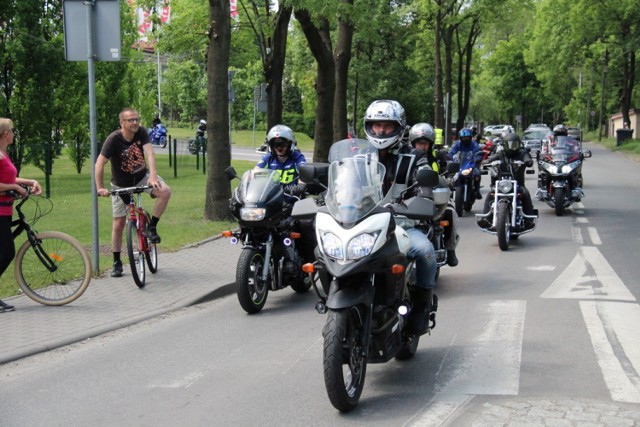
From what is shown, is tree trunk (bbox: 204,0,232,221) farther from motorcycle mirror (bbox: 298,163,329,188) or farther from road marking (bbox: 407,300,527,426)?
motorcycle mirror (bbox: 298,163,329,188)

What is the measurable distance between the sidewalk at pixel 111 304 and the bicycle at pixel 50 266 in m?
0.14

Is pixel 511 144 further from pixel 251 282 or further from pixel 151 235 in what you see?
pixel 251 282

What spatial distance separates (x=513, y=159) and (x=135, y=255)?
6999 millimetres

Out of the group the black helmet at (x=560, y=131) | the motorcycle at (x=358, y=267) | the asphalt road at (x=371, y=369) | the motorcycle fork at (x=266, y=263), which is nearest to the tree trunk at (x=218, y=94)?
the asphalt road at (x=371, y=369)

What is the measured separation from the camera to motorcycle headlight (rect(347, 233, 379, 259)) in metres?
5.20

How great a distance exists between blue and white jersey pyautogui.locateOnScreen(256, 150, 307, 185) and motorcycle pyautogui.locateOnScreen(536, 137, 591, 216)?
8.64m

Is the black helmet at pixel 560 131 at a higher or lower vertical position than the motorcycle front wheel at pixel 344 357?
higher

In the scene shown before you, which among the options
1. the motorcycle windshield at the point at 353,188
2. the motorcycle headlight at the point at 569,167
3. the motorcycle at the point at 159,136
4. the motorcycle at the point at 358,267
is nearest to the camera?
the motorcycle at the point at 358,267

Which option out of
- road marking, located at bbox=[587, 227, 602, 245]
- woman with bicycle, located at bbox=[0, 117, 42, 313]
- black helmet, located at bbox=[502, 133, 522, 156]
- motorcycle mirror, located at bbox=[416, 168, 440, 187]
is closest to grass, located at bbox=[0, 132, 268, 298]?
woman with bicycle, located at bbox=[0, 117, 42, 313]

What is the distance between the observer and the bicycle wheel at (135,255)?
9430 mm

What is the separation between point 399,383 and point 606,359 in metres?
1.71

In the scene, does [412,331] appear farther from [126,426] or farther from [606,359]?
[126,426]

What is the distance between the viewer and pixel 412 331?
20.1 feet

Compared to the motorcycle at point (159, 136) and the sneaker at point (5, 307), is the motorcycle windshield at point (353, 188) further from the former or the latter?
the motorcycle at point (159, 136)
